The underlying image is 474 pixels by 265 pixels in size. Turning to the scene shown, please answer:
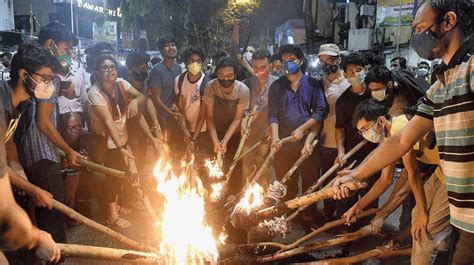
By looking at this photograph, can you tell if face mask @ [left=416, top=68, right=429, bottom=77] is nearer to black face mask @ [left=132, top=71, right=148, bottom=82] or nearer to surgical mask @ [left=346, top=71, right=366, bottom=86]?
surgical mask @ [left=346, top=71, right=366, bottom=86]

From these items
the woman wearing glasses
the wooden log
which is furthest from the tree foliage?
the wooden log

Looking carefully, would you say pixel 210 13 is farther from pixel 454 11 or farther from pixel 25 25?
pixel 454 11

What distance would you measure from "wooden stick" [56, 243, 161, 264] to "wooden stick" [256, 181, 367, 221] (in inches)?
48.3

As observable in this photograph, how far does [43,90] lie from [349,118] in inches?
158

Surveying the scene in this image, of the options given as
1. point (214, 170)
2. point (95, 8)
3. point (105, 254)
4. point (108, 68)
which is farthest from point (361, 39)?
point (95, 8)

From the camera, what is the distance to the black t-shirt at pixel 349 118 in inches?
217

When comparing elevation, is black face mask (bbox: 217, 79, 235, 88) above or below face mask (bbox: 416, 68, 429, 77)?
above

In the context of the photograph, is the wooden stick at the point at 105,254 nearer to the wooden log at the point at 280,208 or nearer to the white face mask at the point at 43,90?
the wooden log at the point at 280,208

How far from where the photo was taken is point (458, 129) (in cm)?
263

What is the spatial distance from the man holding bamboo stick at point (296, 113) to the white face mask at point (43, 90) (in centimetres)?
323

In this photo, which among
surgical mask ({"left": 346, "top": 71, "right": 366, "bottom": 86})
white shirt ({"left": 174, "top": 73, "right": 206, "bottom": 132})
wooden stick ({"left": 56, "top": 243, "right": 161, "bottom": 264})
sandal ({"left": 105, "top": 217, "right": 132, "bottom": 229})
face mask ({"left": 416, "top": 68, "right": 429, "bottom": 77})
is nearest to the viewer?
wooden stick ({"left": 56, "top": 243, "right": 161, "bottom": 264})

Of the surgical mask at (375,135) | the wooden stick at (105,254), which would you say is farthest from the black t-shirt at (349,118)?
the wooden stick at (105,254)

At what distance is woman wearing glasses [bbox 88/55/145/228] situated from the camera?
576 centimetres

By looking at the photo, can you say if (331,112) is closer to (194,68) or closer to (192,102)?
(192,102)
